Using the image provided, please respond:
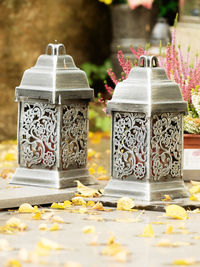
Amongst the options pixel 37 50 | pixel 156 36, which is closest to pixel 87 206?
pixel 37 50

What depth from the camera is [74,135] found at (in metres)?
4.94

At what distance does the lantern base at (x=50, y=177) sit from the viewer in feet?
16.0

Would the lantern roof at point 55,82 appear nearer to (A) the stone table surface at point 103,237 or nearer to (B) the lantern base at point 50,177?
(B) the lantern base at point 50,177

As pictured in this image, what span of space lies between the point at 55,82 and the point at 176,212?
1.11 metres

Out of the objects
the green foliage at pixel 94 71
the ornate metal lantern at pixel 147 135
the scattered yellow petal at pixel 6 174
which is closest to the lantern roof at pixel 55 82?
the ornate metal lantern at pixel 147 135

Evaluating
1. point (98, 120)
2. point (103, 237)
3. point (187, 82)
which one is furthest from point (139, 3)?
point (103, 237)

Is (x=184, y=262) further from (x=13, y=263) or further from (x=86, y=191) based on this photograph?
(x=86, y=191)

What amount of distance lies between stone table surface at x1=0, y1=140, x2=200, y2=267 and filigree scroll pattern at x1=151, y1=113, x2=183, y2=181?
0.87 ft

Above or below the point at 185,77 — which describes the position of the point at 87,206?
below

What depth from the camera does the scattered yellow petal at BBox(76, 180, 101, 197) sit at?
4.81 m

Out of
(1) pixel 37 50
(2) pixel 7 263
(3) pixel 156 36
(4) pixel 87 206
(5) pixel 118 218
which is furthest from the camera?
(3) pixel 156 36

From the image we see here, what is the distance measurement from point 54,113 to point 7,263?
65.5 inches

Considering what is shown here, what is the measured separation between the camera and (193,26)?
29.7ft

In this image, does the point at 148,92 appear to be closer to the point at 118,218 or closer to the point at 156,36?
the point at 118,218
